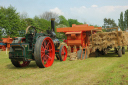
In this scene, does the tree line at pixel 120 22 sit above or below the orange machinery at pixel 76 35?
above

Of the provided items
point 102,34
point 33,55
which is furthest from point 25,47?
point 102,34

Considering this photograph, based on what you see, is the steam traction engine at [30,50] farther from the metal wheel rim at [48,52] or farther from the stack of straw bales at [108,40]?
the stack of straw bales at [108,40]

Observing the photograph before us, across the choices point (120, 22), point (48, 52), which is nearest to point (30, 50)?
point (48, 52)

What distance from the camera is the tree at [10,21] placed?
81.4 ft

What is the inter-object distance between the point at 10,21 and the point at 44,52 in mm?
22777

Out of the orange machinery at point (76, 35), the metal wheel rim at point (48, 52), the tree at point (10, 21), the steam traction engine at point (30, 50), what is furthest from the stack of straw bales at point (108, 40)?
the tree at point (10, 21)

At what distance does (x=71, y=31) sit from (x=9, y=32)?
18339 mm

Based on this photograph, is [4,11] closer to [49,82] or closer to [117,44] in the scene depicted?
[117,44]

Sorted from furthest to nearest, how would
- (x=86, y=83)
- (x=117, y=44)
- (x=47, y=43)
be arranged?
(x=117, y=44), (x=47, y=43), (x=86, y=83)

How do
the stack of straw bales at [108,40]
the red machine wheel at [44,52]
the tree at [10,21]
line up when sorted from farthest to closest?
the tree at [10,21] → the stack of straw bales at [108,40] → the red machine wheel at [44,52]

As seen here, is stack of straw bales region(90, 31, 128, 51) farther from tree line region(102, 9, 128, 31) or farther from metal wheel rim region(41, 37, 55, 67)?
tree line region(102, 9, 128, 31)

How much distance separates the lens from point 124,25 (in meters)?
53.8

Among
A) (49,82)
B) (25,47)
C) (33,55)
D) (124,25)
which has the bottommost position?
(49,82)

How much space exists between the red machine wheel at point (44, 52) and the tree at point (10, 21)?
20300 millimetres
